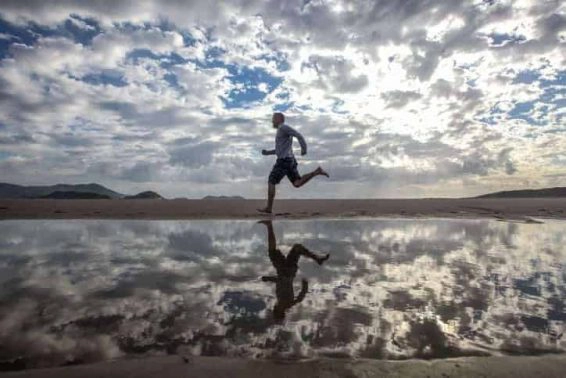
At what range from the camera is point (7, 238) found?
662 cm

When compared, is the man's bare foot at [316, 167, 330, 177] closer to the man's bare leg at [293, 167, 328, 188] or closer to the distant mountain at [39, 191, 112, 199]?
the man's bare leg at [293, 167, 328, 188]

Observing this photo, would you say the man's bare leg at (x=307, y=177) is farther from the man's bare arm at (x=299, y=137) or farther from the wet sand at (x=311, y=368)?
the wet sand at (x=311, y=368)

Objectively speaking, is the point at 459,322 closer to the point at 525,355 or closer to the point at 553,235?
the point at 525,355

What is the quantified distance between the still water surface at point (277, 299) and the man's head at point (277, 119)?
14.8 feet

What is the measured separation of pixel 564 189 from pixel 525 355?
4530cm

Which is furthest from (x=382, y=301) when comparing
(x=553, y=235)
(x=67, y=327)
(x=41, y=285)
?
(x=553, y=235)

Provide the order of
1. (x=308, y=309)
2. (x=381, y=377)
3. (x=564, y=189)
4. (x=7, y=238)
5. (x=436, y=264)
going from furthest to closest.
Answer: (x=564, y=189) → (x=7, y=238) → (x=436, y=264) → (x=308, y=309) → (x=381, y=377)

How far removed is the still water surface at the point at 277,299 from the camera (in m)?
2.24

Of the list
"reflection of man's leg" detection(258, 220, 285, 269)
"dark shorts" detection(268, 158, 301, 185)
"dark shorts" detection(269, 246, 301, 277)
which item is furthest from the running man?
"dark shorts" detection(269, 246, 301, 277)

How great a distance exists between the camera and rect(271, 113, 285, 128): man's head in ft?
32.5

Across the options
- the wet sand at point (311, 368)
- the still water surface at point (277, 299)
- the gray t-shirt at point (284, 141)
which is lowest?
the wet sand at point (311, 368)

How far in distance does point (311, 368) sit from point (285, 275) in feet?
6.70

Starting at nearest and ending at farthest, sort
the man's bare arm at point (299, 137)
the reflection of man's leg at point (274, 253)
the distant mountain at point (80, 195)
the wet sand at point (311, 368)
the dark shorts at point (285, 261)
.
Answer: the wet sand at point (311, 368)
the dark shorts at point (285, 261)
the reflection of man's leg at point (274, 253)
the man's bare arm at point (299, 137)
the distant mountain at point (80, 195)

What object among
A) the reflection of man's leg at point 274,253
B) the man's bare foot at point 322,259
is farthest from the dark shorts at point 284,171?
the man's bare foot at point 322,259
